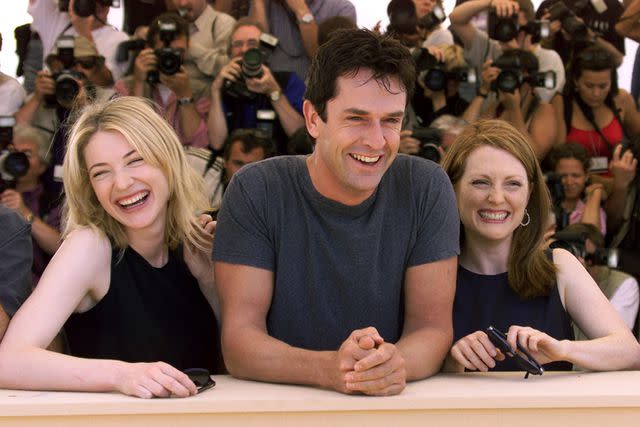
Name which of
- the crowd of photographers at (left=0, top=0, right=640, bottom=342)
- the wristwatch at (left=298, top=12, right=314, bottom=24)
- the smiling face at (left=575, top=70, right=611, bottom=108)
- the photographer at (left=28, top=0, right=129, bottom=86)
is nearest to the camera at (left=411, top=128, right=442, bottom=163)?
the crowd of photographers at (left=0, top=0, right=640, bottom=342)

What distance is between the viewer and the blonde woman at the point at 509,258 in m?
1.96

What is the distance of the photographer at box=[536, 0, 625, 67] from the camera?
13.4 feet

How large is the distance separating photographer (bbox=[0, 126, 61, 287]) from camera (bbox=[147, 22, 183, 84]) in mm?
490

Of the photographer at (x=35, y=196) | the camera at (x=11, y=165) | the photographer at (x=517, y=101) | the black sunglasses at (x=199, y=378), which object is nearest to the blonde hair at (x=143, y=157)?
the black sunglasses at (x=199, y=378)

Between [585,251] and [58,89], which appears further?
[58,89]

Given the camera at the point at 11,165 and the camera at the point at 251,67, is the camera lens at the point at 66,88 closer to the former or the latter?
the camera at the point at 11,165

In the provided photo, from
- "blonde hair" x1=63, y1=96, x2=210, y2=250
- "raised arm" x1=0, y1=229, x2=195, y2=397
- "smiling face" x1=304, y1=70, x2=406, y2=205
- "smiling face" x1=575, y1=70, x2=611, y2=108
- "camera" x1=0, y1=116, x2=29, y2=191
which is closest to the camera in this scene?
"raised arm" x1=0, y1=229, x2=195, y2=397

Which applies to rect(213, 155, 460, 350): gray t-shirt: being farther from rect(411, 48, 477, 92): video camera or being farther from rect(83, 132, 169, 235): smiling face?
rect(411, 48, 477, 92): video camera

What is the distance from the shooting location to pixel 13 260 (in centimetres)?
184

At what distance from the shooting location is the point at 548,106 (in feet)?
13.2

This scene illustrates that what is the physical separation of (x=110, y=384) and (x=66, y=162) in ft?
1.72

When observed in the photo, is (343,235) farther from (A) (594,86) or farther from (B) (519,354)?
(A) (594,86)

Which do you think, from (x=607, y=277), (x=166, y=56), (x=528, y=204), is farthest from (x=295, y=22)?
(x=528, y=204)

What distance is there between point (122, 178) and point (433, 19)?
247cm
